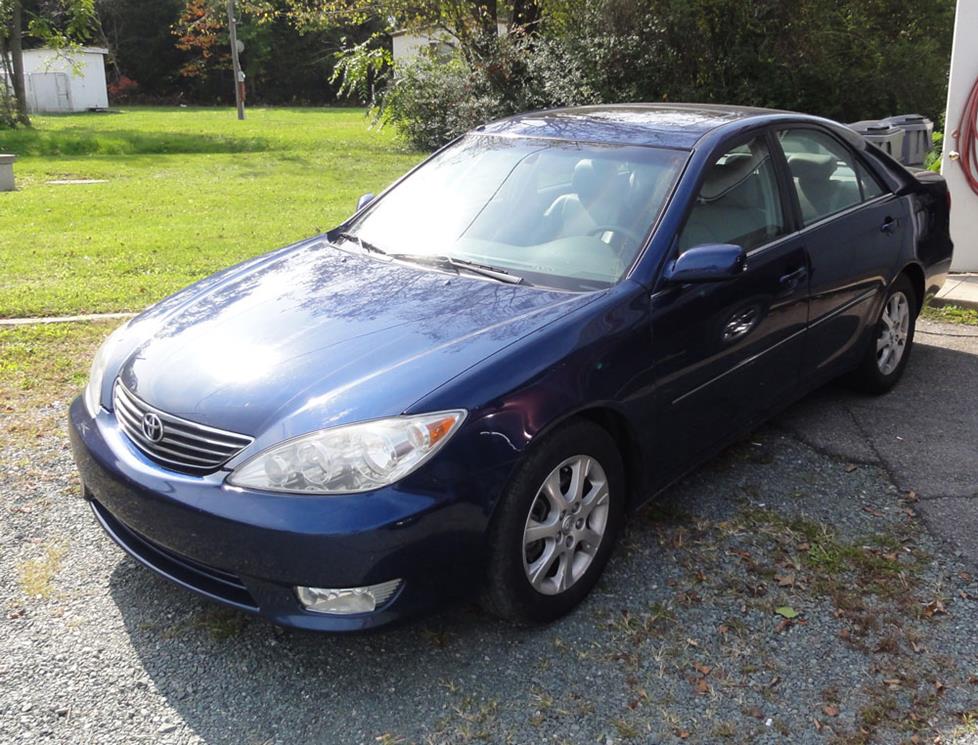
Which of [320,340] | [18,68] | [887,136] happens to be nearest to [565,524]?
[320,340]

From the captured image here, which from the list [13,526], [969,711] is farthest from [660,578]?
[13,526]

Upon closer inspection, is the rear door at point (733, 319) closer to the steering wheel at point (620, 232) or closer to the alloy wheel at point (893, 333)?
the steering wheel at point (620, 232)

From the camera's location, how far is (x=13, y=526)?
3.88m

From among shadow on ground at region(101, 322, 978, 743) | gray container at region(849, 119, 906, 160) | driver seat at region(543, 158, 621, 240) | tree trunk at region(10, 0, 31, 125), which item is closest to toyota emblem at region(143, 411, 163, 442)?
shadow on ground at region(101, 322, 978, 743)

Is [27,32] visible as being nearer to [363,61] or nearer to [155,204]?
[363,61]

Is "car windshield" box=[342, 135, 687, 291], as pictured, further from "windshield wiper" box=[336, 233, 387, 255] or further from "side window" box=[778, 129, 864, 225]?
"side window" box=[778, 129, 864, 225]

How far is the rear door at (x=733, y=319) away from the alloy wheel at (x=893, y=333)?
3.56 ft

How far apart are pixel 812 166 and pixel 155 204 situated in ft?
34.5

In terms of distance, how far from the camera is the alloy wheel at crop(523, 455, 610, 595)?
3.05m

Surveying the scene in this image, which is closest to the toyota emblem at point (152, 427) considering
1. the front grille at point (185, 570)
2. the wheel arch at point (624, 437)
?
the front grille at point (185, 570)

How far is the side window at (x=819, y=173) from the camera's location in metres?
4.38

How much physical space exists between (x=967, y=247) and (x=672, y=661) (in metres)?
6.01

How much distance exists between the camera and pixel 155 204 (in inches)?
511

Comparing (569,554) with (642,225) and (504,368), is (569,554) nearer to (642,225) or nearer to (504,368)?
(504,368)
